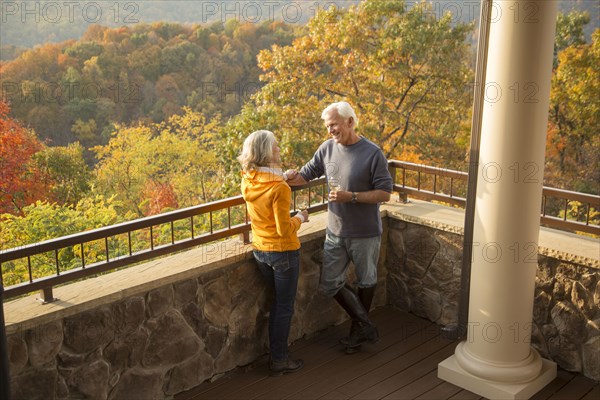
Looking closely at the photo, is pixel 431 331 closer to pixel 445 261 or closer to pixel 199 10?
pixel 445 261

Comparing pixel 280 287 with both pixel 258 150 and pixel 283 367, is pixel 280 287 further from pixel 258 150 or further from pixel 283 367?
pixel 258 150

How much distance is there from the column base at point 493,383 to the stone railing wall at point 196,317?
19 cm

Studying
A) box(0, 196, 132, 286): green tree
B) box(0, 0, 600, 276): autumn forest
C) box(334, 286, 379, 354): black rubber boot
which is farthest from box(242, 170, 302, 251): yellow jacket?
box(0, 0, 600, 276): autumn forest

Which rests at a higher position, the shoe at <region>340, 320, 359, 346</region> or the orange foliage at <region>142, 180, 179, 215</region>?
the shoe at <region>340, 320, 359, 346</region>

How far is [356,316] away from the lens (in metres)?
3.61

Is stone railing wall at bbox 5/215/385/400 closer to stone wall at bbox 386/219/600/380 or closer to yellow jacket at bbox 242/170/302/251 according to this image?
yellow jacket at bbox 242/170/302/251

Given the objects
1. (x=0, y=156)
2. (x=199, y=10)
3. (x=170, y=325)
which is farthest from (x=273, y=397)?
(x=199, y=10)

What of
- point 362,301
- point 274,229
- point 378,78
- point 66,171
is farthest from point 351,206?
point 66,171

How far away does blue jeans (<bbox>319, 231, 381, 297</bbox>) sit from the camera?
3.48 m

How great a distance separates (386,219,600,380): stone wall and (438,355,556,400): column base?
0.53ft

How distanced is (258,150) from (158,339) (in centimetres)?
101

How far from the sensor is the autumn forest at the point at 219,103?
13047 mm

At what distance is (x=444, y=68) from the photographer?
1314cm

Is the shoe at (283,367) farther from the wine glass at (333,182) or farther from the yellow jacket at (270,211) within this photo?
the wine glass at (333,182)
